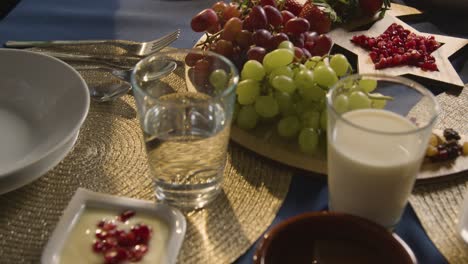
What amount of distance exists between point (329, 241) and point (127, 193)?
27 cm

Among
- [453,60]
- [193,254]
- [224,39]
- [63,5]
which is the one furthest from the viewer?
[63,5]

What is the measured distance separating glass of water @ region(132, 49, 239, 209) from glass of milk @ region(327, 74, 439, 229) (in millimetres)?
130

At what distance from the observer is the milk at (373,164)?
0.63 meters

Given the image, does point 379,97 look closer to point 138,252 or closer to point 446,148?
point 446,148

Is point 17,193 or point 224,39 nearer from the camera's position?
point 17,193

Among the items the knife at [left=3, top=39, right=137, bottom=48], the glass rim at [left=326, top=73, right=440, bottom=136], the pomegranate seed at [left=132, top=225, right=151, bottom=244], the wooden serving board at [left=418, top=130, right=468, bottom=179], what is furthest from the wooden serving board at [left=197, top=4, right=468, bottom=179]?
the knife at [left=3, top=39, right=137, bottom=48]

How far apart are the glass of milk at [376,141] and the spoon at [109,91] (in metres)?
0.37

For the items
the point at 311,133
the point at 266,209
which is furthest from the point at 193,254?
the point at 311,133

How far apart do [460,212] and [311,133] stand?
206mm

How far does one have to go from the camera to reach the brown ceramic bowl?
1.96 feet

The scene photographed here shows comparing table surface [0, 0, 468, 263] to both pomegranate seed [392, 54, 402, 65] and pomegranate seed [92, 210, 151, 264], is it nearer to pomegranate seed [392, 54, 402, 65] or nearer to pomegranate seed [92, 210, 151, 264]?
pomegranate seed [392, 54, 402, 65]

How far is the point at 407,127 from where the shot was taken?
2.23 ft

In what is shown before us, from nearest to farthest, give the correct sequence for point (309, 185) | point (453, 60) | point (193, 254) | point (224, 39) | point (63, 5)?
point (193, 254), point (309, 185), point (224, 39), point (453, 60), point (63, 5)

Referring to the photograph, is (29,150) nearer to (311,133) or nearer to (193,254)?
(193,254)
